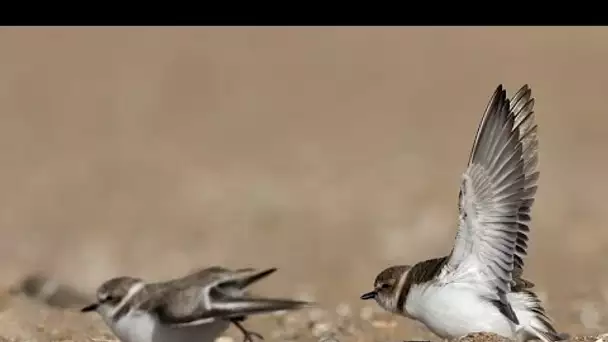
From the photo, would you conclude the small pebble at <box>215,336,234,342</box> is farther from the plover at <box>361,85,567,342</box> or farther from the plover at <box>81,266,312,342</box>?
the plover at <box>361,85,567,342</box>

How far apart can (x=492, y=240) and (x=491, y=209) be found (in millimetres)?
150

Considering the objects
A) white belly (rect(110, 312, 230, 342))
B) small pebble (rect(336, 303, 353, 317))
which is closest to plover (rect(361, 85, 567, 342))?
white belly (rect(110, 312, 230, 342))

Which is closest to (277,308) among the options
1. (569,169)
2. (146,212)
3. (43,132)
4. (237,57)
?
(146,212)

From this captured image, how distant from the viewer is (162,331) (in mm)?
6324

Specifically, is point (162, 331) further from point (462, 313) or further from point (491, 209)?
point (491, 209)

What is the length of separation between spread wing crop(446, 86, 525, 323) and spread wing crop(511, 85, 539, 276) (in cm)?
3

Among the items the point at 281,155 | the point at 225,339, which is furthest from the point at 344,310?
the point at 281,155

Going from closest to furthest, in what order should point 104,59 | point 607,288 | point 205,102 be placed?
point 607,288 → point 205,102 → point 104,59

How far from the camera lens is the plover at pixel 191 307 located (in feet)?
19.8

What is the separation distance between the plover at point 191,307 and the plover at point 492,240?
0.89m

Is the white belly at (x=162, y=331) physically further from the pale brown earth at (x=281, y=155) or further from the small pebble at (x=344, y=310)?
the small pebble at (x=344, y=310)

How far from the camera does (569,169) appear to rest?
45.9 feet

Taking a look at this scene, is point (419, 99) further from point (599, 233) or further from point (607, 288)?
point (607, 288)

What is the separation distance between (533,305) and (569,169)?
24.7 ft
